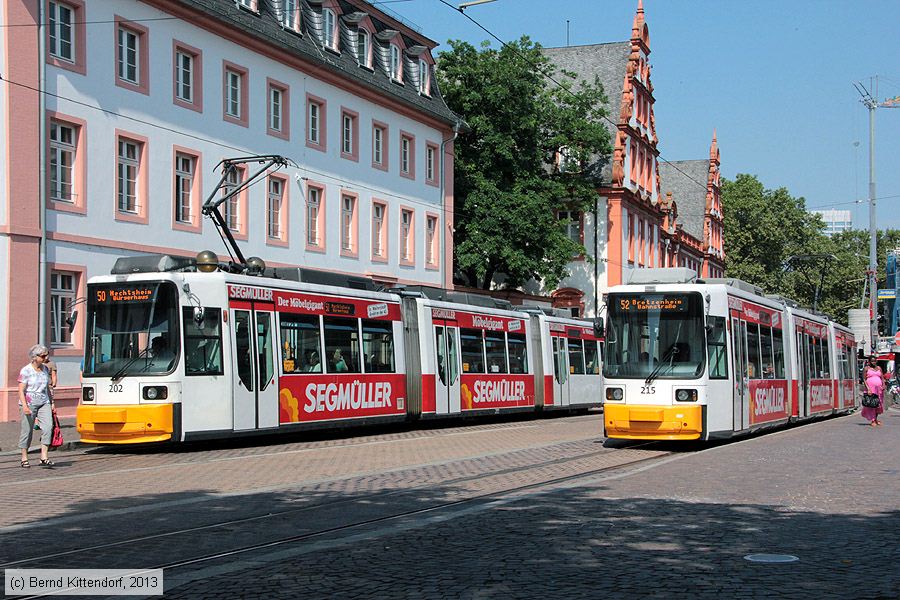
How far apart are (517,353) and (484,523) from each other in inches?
788

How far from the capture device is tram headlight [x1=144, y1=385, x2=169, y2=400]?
1834 cm

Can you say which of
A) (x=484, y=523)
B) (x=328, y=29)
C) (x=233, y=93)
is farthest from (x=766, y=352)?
(x=328, y=29)

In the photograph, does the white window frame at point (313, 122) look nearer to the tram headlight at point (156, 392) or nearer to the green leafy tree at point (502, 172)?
the green leafy tree at point (502, 172)

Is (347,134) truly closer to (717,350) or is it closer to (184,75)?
(184,75)

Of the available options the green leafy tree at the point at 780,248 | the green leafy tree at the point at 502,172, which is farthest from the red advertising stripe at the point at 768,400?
the green leafy tree at the point at 780,248

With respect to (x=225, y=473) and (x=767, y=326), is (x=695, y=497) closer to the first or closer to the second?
(x=225, y=473)

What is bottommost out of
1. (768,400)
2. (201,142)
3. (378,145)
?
(768,400)

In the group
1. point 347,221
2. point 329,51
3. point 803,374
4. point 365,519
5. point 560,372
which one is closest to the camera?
point 365,519

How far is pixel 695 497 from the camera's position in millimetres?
12141

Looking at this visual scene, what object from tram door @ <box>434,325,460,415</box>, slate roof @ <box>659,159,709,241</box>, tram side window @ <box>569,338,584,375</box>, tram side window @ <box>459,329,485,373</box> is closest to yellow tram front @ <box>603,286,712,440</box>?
tram door @ <box>434,325,460,415</box>

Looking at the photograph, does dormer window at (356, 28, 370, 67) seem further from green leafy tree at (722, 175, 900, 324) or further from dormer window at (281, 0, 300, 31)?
green leafy tree at (722, 175, 900, 324)

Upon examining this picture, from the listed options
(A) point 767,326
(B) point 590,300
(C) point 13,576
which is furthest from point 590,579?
(B) point 590,300

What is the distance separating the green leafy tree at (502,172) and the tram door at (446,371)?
20.2 m

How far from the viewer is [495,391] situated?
1141 inches
